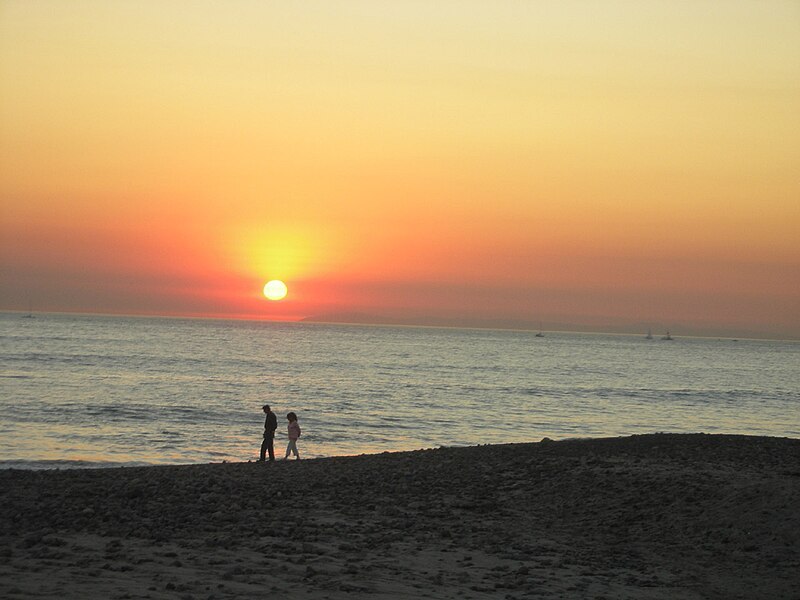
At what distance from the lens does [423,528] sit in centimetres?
1434

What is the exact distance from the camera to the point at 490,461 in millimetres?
20562

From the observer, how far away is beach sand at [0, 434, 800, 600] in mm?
10906

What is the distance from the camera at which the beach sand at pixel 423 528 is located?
35.8 ft

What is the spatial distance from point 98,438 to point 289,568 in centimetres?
2588

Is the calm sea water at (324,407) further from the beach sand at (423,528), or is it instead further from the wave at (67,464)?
the beach sand at (423,528)

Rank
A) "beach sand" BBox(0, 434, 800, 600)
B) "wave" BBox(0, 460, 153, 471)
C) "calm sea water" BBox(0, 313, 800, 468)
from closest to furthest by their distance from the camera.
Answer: "beach sand" BBox(0, 434, 800, 600) < "wave" BBox(0, 460, 153, 471) < "calm sea water" BBox(0, 313, 800, 468)

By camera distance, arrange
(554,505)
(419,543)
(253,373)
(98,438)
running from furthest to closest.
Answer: (253,373) < (98,438) < (554,505) < (419,543)

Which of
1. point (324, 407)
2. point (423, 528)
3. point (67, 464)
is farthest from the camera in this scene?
point (324, 407)

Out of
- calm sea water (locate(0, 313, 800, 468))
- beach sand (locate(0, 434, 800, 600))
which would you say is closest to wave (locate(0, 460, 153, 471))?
calm sea water (locate(0, 313, 800, 468))

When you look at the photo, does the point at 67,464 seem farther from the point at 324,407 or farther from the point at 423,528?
the point at 324,407

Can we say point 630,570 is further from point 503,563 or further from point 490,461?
point 490,461

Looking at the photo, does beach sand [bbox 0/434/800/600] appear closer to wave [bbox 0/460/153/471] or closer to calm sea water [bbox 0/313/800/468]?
wave [bbox 0/460/153/471]

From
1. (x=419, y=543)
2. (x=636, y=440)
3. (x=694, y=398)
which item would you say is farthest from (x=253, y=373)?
(x=419, y=543)

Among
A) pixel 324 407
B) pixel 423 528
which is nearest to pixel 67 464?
pixel 423 528
